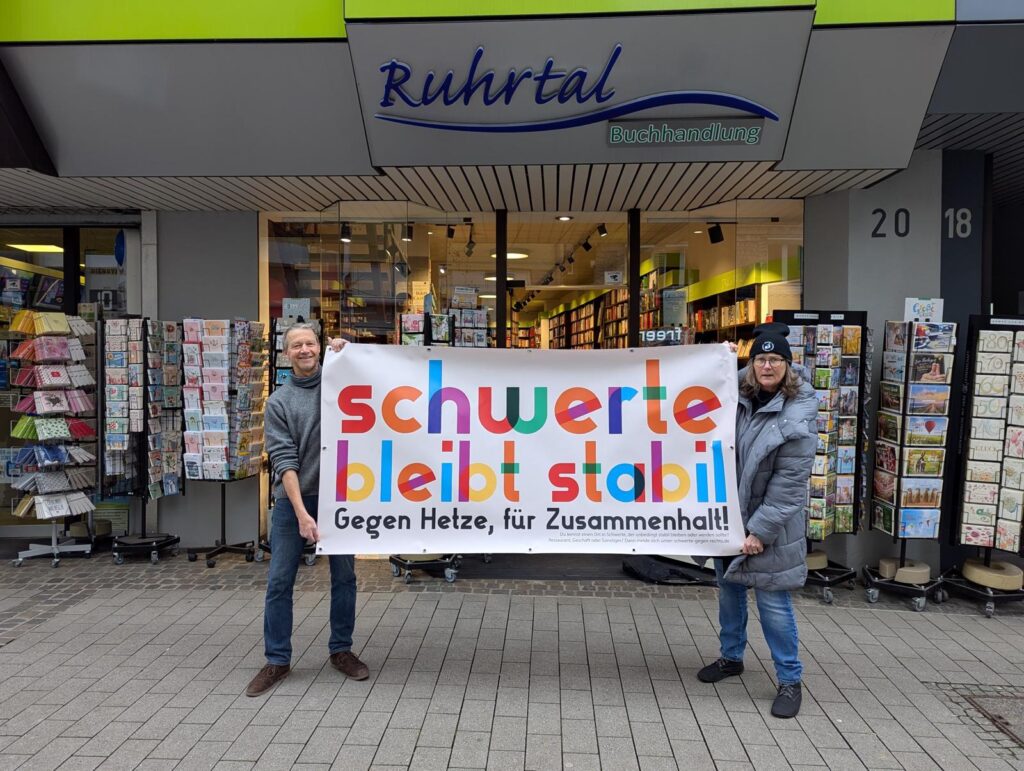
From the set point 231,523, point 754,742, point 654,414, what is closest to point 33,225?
point 231,523

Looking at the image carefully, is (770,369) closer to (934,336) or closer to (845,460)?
(845,460)

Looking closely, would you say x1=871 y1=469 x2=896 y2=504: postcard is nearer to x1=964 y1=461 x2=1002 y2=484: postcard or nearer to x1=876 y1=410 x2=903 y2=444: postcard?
x1=876 y1=410 x2=903 y2=444: postcard

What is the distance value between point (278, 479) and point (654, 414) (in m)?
2.16

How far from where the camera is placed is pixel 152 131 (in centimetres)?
509

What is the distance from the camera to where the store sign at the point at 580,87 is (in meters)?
4.39

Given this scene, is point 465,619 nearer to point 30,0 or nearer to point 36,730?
point 36,730

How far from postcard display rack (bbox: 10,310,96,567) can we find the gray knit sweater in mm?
3486

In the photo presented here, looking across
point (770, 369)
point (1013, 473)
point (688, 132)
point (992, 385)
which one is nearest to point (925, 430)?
point (992, 385)

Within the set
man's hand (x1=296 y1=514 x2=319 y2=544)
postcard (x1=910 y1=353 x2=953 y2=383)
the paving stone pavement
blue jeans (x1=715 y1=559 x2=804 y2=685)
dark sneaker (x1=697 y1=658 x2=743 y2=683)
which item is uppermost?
postcard (x1=910 y1=353 x2=953 y2=383)

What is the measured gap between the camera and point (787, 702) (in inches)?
137

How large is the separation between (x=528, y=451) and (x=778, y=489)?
1347 mm

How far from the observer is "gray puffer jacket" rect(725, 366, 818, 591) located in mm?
3381

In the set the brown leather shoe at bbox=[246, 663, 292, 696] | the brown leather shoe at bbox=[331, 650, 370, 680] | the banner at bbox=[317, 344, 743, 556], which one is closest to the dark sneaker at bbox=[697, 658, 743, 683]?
the banner at bbox=[317, 344, 743, 556]

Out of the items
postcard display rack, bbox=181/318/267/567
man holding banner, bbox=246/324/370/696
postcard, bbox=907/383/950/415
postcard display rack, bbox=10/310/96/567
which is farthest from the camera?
postcard display rack, bbox=181/318/267/567
